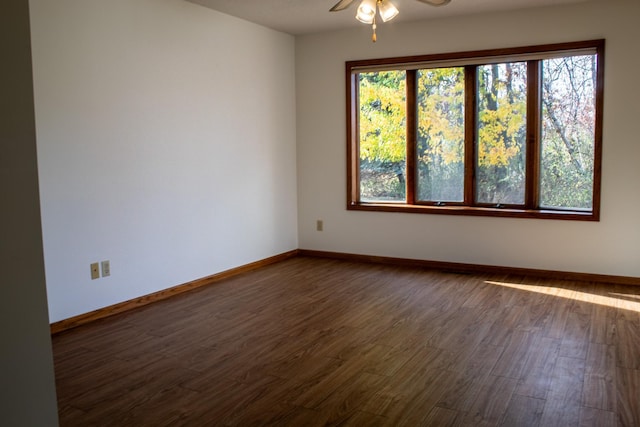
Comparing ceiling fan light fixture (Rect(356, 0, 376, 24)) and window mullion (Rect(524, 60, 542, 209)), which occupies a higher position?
ceiling fan light fixture (Rect(356, 0, 376, 24))

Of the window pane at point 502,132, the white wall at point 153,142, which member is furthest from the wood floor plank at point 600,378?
the white wall at point 153,142

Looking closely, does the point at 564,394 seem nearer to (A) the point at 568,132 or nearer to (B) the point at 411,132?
(A) the point at 568,132

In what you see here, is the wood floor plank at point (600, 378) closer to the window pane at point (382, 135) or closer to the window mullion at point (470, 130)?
the window mullion at point (470, 130)

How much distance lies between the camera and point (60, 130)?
355cm

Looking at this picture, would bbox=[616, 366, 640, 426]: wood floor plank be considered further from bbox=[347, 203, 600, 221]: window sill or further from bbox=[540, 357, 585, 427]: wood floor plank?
bbox=[347, 203, 600, 221]: window sill

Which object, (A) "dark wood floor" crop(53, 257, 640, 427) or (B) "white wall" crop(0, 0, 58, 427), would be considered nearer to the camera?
(B) "white wall" crop(0, 0, 58, 427)

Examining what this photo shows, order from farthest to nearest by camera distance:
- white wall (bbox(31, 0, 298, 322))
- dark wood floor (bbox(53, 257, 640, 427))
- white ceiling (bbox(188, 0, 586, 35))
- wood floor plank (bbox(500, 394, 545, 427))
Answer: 1. white ceiling (bbox(188, 0, 586, 35))
2. white wall (bbox(31, 0, 298, 322))
3. dark wood floor (bbox(53, 257, 640, 427))
4. wood floor plank (bbox(500, 394, 545, 427))

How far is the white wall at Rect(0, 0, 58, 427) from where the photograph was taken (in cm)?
134

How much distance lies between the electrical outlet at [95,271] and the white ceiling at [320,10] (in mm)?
2241

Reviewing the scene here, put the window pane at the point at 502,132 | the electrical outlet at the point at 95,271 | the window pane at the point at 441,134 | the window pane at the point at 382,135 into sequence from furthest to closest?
the window pane at the point at 382,135 < the window pane at the point at 441,134 < the window pane at the point at 502,132 < the electrical outlet at the point at 95,271

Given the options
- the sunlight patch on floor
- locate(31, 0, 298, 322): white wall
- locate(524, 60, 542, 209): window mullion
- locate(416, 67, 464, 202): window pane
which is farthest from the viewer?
locate(416, 67, 464, 202): window pane

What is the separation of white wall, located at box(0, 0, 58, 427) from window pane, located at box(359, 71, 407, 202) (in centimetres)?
455

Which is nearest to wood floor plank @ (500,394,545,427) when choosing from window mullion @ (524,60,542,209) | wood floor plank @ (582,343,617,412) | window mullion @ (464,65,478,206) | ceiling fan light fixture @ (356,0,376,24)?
wood floor plank @ (582,343,617,412)

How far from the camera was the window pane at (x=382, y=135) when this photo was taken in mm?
5648
